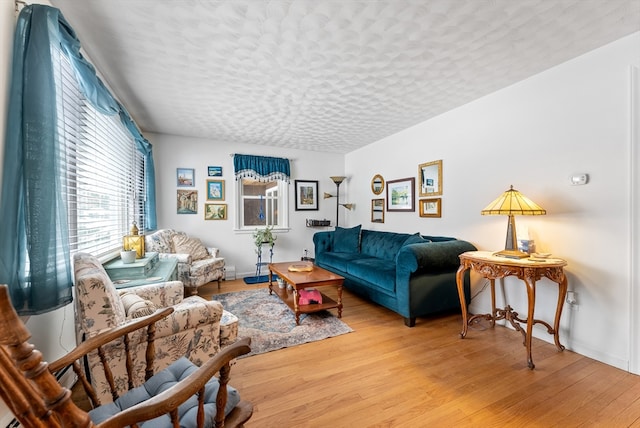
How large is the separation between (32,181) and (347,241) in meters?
3.75

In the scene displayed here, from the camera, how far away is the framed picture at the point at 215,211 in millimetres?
4570

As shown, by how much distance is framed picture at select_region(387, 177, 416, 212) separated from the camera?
3.90 meters

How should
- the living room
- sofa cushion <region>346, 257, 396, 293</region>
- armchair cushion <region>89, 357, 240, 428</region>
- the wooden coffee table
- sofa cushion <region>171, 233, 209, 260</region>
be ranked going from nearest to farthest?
armchair cushion <region>89, 357, 240, 428</region>
the living room
the wooden coffee table
sofa cushion <region>346, 257, 396, 293</region>
sofa cushion <region>171, 233, 209, 260</region>

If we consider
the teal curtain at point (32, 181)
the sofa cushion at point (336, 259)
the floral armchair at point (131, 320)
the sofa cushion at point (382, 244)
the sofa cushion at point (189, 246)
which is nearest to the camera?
the teal curtain at point (32, 181)

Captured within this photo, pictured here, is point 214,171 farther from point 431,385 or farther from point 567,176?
A: point 567,176

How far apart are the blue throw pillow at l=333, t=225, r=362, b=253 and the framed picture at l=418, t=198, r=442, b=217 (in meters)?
1.17

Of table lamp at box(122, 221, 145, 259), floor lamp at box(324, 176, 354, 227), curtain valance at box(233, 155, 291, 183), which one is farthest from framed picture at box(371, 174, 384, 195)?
table lamp at box(122, 221, 145, 259)

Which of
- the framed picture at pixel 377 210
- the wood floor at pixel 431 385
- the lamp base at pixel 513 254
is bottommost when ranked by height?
the wood floor at pixel 431 385

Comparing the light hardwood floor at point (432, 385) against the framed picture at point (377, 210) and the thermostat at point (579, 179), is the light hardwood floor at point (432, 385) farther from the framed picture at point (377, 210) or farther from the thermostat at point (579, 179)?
the framed picture at point (377, 210)

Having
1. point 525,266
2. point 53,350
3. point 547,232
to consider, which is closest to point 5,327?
point 53,350

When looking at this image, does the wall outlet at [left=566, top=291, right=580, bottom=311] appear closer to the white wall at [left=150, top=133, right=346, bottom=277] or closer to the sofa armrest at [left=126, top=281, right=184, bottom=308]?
the sofa armrest at [left=126, top=281, right=184, bottom=308]

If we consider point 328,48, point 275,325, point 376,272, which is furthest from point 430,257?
point 328,48

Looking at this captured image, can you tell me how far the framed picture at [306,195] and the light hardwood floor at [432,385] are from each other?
3.21m

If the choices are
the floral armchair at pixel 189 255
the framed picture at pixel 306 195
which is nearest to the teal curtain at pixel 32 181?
the floral armchair at pixel 189 255
